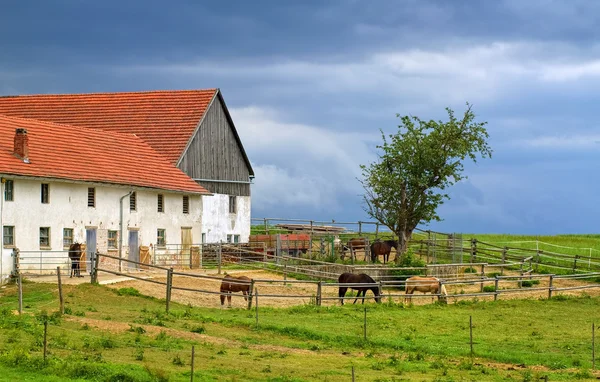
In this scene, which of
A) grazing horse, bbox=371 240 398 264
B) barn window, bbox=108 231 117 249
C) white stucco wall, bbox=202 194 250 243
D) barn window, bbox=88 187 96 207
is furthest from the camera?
white stucco wall, bbox=202 194 250 243

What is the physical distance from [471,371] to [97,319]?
11787 mm

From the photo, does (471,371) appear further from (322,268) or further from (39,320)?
(322,268)

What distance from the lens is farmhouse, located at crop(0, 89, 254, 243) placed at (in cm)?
5844

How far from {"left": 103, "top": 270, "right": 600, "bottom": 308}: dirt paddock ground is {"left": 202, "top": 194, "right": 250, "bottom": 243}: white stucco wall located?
1029 centimetres

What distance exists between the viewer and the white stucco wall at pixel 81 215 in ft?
131

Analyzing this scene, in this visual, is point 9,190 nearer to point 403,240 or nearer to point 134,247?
point 134,247

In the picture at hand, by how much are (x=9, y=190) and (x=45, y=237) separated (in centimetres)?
290

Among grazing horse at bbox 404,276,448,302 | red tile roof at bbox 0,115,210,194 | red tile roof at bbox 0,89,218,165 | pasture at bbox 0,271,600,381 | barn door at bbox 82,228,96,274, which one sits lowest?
pasture at bbox 0,271,600,381

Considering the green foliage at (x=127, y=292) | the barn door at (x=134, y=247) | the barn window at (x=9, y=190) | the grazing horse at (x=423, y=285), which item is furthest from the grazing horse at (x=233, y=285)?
the barn door at (x=134, y=247)

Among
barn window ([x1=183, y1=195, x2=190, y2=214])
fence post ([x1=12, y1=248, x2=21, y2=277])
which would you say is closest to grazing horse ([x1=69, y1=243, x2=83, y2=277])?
fence post ([x1=12, y1=248, x2=21, y2=277])

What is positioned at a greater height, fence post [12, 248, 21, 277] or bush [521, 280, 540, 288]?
fence post [12, 248, 21, 277]

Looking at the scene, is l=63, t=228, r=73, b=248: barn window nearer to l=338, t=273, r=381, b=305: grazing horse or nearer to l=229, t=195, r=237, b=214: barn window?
l=338, t=273, r=381, b=305: grazing horse

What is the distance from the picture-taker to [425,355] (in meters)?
27.7

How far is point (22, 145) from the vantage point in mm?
41938
